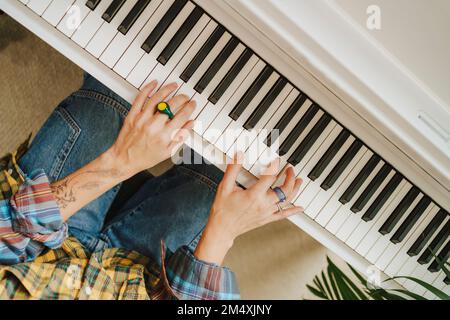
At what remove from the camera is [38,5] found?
0.99 meters

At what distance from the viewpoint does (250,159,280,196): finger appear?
1.07 metres

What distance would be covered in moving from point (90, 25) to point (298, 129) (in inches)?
21.2

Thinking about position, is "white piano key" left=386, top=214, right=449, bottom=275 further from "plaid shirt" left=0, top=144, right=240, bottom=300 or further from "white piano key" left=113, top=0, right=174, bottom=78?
"white piano key" left=113, top=0, right=174, bottom=78

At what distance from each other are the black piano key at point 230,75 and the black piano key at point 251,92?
5 cm

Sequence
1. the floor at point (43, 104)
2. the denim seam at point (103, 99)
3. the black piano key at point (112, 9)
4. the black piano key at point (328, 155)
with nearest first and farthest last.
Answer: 1. the black piano key at point (112, 9)
2. the black piano key at point (328, 155)
3. the denim seam at point (103, 99)
4. the floor at point (43, 104)

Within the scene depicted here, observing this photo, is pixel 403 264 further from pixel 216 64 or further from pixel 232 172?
pixel 216 64

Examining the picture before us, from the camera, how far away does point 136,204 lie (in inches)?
51.9

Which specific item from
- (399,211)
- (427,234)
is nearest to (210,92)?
(399,211)

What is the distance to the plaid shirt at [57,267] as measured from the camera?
3.17ft

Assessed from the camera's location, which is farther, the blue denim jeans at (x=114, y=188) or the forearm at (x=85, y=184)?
the blue denim jeans at (x=114, y=188)

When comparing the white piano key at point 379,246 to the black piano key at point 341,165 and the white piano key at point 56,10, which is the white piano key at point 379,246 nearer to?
the black piano key at point 341,165

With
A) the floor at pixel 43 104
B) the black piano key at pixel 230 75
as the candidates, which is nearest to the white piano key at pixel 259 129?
the black piano key at pixel 230 75

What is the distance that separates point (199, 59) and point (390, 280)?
0.77 meters

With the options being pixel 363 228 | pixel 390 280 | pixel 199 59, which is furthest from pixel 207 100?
pixel 390 280
